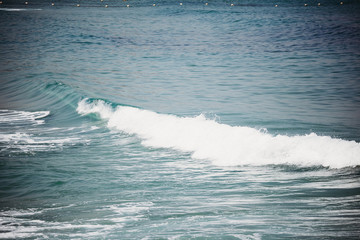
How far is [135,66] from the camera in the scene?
31.9 metres

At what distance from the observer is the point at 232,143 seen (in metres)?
11.6

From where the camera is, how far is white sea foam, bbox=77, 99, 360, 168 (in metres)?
9.90

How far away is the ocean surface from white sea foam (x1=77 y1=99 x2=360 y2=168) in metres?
0.04

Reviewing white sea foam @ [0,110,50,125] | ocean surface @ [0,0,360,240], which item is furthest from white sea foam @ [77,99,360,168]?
white sea foam @ [0,110,50,125]

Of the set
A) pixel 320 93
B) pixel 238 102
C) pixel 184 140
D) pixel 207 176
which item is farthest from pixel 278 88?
pixel 207 176

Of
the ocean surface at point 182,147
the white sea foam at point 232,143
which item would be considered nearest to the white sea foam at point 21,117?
the ocean surface at point 182,147

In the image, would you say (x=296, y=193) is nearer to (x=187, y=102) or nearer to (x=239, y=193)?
(x=239, y=193)

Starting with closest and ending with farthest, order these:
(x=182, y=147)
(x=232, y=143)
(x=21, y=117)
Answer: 1. (x=232, y=143)
2. (x=182, y=147)
3. (x=21, y=117)

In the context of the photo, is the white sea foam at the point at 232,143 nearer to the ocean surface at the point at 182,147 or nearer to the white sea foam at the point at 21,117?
the ocean surface at the point at 182,147

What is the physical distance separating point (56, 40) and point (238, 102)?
3436 cm

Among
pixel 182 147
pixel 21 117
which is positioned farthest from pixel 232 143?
pixel 21 117

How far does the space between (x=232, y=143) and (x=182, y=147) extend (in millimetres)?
1338

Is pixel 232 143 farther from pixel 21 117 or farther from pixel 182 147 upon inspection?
pixel 21 117

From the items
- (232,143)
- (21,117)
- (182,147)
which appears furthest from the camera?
(21,117)
